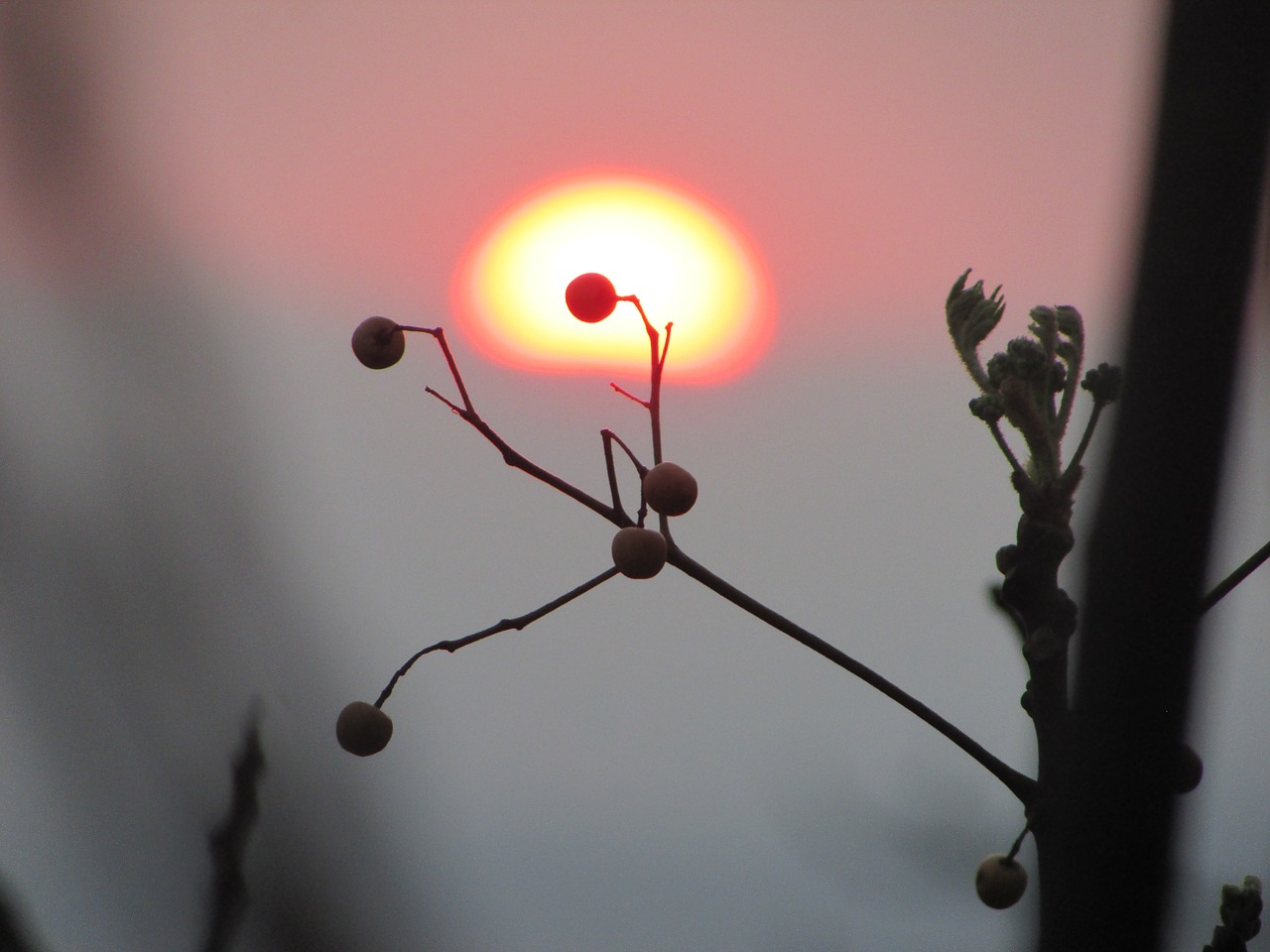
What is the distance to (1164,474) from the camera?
0.88 metres

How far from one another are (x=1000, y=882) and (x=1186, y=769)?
931 millimetres

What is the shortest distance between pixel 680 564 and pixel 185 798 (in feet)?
2.10

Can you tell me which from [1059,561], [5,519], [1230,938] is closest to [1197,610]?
[1059,561]

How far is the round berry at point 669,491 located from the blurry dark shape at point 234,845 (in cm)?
69

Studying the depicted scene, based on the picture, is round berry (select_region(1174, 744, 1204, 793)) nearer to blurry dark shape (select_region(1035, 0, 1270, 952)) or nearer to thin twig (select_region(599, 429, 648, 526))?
blurry dark shape (select_region(1035, 0, 1270, 952))

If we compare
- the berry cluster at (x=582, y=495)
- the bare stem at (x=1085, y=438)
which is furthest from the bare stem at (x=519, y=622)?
the bare stem at (x=1085, y=438)

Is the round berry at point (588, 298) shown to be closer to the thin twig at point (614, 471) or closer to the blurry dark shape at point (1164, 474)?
the thin twig at point (614, 471)

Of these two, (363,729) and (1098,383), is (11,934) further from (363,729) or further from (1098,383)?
(1098,383)

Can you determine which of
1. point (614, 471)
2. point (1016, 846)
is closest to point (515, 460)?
point (614, 471)

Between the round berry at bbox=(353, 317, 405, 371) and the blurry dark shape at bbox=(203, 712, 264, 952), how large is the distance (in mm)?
888

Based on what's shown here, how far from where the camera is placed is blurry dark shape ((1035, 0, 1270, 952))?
34.5 inches

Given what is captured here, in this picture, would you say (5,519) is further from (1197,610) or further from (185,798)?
(1197,610)

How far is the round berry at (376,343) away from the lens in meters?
2.13

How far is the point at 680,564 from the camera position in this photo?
4.96 ft
